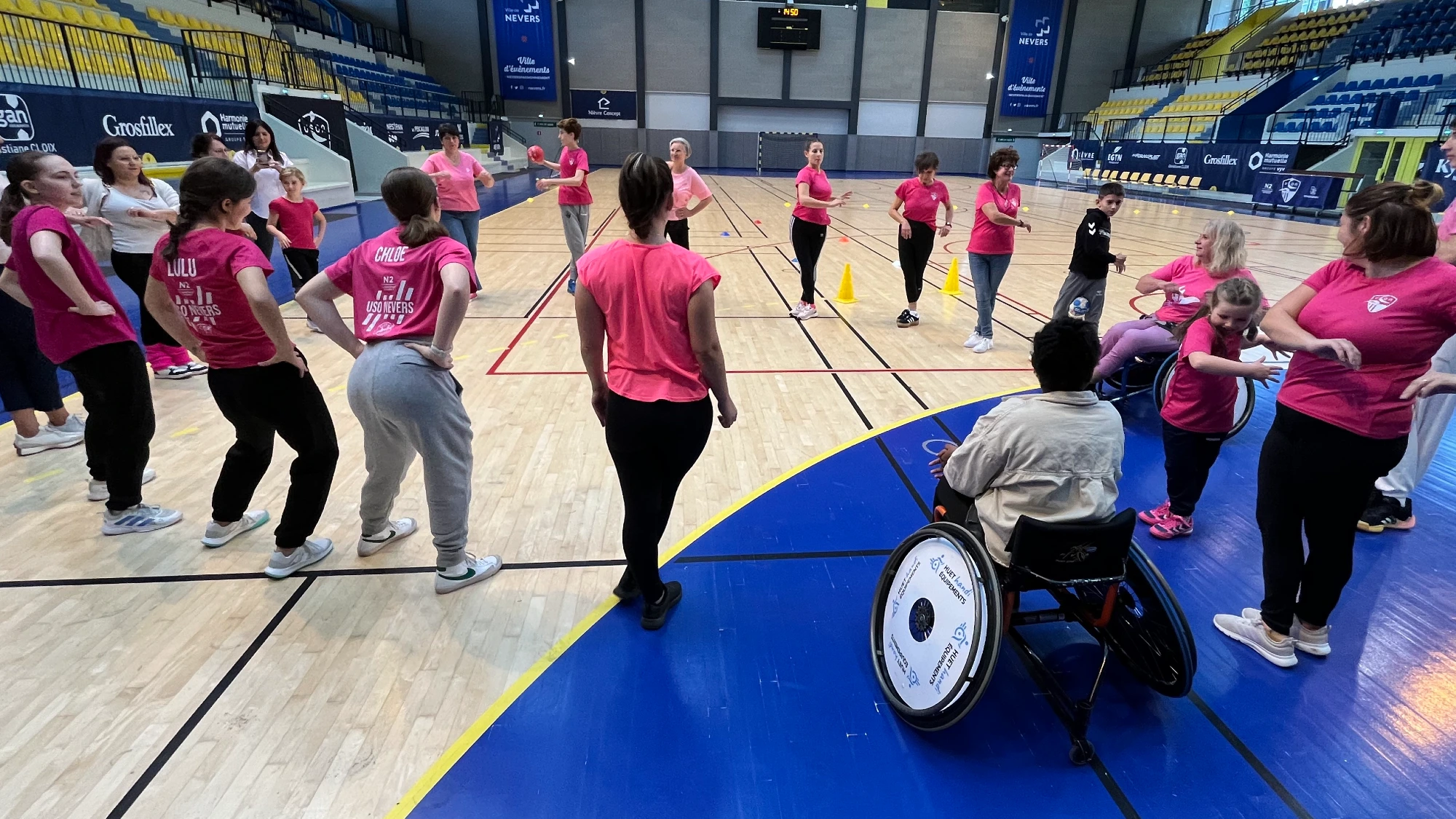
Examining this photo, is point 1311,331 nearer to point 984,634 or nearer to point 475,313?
point 984,634

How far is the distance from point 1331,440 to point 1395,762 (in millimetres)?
1007

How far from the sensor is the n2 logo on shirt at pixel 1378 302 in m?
2.08

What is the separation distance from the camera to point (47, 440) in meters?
4.03

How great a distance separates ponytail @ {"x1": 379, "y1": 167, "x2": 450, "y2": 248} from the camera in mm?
2410

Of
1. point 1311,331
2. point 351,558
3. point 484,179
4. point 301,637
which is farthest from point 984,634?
point 484,179

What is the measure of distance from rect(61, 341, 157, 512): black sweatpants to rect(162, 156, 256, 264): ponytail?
38.0 inches

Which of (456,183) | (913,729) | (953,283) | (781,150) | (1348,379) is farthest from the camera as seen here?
(781,150)

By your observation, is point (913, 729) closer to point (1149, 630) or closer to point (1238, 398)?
point (1149, 630)

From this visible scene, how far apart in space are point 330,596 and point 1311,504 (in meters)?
3.59

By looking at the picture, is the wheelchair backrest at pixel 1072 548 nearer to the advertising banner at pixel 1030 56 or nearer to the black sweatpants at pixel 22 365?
the black sweatpants at pixel 22 365

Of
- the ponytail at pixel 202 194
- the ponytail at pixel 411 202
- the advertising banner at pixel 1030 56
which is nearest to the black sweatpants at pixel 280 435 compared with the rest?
the ponytail at pixel 202 194

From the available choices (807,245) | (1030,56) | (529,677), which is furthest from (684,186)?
(1030,56)

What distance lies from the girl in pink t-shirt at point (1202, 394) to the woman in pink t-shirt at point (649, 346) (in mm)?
1908

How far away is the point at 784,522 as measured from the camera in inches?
136
